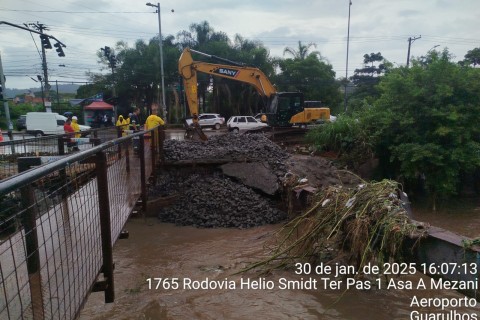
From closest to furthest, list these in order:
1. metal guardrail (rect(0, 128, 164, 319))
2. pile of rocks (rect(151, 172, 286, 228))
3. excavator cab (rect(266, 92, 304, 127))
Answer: metal guardrail (rect(0, 128, 164, 319)), pile of rocks (rect(151, 172, 286, 228)), excavator cab (rect(266, 92, 304, 127))

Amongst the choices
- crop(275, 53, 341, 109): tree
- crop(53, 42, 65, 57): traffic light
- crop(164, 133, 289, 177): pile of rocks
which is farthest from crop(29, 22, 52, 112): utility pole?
crop(275, 53, 341, 109): tree

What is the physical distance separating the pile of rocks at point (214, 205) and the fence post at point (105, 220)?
4844 millimetres

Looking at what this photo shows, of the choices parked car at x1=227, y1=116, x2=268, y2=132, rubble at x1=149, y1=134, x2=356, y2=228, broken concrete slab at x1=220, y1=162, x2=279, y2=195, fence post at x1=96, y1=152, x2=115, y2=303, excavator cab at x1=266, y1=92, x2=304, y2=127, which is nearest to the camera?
fence post at x1=96, y1=152, x2=115, y2=303

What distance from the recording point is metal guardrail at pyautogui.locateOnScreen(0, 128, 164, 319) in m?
1.98

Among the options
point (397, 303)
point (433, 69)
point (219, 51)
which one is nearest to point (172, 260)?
point (397, 303)

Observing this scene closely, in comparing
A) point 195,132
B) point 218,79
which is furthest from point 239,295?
point 218,79

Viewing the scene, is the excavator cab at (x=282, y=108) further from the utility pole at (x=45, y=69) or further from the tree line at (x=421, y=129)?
the utility pole at (x=45, y=69)

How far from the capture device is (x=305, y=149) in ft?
43.1

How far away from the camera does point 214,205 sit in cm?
811

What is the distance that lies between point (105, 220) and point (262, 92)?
14.7 metres

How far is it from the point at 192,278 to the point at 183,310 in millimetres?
936

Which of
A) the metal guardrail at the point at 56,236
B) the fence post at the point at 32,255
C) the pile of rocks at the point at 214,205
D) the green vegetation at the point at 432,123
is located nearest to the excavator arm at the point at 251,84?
the pile of rocks at the point at 214,205

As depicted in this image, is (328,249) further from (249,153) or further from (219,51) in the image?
(219,51)

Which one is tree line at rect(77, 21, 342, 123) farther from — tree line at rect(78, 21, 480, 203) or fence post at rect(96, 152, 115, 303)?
fence post at rect(96, 152, 115, 303)
